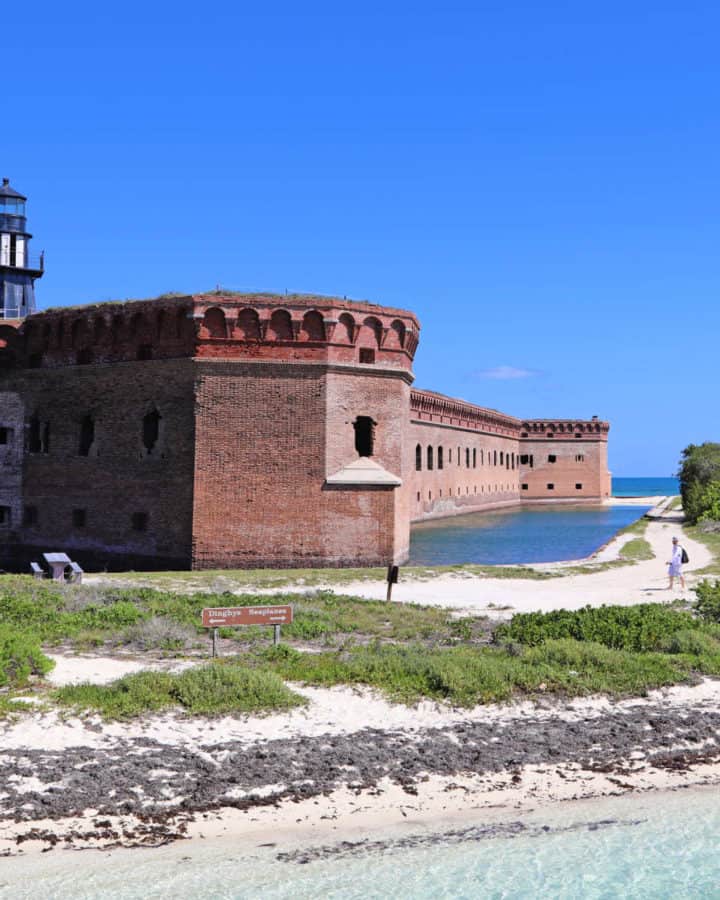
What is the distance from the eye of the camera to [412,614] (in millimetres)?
15406

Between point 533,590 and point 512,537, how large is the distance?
1746 centimetres

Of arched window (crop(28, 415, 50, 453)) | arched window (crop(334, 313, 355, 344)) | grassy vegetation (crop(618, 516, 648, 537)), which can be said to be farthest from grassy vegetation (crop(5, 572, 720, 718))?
grassy vegetation (crop(618, 516, 648, 537))

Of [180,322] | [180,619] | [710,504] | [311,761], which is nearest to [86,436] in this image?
[180,322]

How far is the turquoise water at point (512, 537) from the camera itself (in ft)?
91.4

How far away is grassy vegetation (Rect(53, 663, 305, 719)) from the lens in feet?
Result: 31.6

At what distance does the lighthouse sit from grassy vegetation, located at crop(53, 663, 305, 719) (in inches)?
1399

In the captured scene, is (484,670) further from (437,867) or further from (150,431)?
(150,431)

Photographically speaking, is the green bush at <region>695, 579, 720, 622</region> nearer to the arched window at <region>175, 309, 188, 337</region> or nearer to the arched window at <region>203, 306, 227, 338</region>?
the arched window at <region>203, 306, 227, 338</region>

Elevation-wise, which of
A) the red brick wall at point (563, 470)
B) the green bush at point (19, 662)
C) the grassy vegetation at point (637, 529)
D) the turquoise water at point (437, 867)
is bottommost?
the turquoise water at point (437, 867)

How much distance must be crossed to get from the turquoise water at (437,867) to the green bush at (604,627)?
5.42 metres

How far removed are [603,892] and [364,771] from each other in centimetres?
246

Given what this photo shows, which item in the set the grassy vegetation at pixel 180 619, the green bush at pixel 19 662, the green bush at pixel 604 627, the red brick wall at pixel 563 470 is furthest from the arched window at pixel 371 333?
the red brick wall at pixel 563 470

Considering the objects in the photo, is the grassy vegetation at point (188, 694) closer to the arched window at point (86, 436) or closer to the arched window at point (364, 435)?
the arched window at point (364, 435)

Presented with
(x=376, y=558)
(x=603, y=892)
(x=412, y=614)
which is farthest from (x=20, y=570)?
(x=603, y=892)
